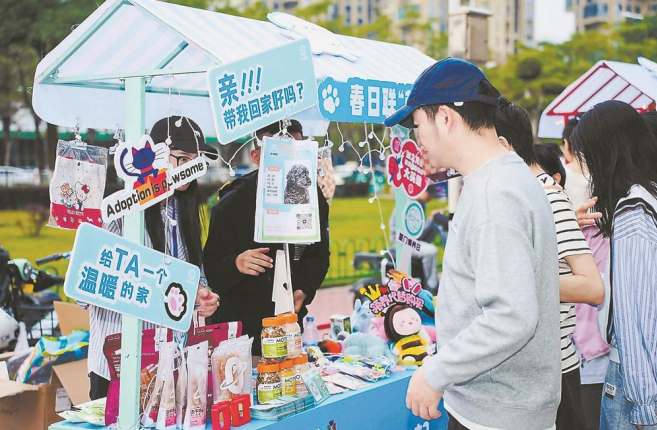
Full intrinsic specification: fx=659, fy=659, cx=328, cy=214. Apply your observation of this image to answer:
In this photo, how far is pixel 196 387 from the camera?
2.56 meters

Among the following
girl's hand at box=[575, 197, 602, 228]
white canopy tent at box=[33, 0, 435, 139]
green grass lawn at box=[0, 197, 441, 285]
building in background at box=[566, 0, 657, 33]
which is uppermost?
building in background at box=[566, 0, 657, 33]

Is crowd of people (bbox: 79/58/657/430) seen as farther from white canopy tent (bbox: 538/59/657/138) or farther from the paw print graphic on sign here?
white canopy tent (bbox: 538/59/657/138)

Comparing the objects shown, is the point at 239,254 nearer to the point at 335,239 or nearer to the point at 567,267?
the point at 567,267

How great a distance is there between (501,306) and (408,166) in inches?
114

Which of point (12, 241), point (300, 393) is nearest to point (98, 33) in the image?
point (300, 393)

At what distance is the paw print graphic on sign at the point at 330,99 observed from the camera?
2938mm

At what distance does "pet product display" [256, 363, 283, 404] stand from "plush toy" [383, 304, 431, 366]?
3.53 ft

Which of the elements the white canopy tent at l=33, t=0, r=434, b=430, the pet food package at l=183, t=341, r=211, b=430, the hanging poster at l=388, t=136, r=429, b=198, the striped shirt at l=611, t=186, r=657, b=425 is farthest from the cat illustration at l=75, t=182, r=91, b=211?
the striped shirt at l=611, t=186, r=657, b=425

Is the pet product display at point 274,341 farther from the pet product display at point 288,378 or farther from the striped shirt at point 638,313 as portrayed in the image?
the striped shirt at point 638,313

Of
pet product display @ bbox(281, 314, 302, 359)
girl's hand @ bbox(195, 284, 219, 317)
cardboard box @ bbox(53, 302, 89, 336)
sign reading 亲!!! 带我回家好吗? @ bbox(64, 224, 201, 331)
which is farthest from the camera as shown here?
cardboard box @ bbox(53, 302, 89, 336)

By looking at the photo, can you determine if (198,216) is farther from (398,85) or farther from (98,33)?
(398,85)

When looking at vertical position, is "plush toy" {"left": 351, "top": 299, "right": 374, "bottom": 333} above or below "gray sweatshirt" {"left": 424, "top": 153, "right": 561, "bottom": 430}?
below

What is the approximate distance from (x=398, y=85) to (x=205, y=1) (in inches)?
567

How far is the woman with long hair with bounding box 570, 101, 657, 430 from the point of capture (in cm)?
222
